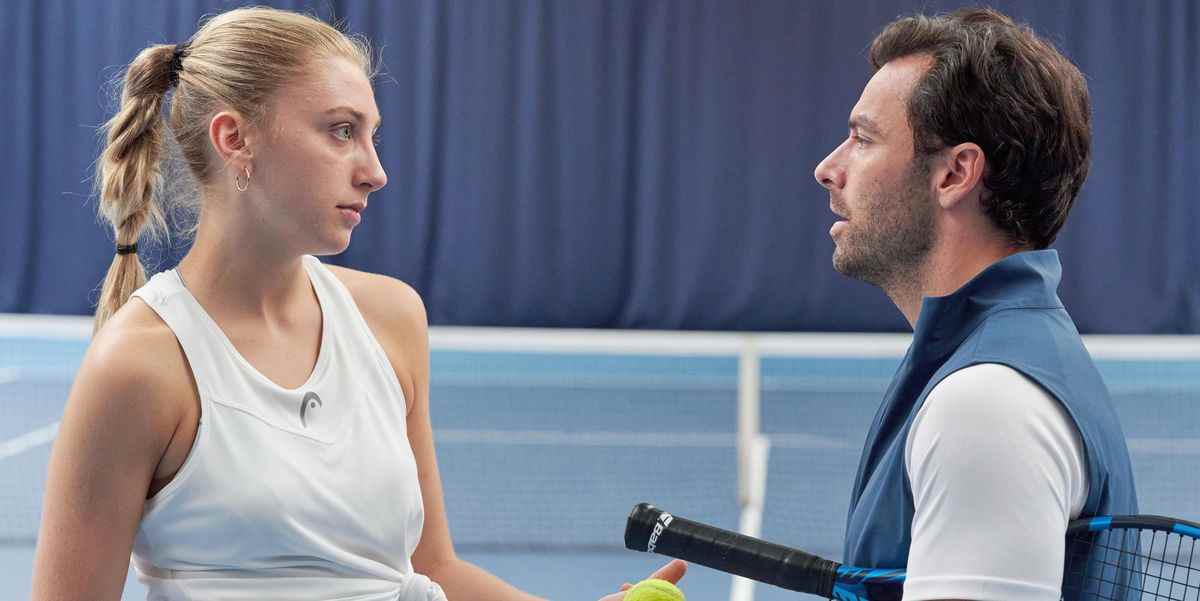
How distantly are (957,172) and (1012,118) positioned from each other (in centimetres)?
9

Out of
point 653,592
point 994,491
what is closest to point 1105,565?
point 994,491

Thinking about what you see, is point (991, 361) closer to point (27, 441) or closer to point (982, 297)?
point (982, 297)

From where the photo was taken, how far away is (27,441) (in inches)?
231

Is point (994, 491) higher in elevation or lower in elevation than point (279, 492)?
higher

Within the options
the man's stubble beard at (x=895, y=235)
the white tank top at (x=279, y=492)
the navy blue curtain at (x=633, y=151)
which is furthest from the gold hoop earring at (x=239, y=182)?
the navy blue curtain at (x=633, y=151)

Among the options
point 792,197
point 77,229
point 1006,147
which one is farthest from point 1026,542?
point 77,229

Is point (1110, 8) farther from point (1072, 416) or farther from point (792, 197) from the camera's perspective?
point (1072, 416)

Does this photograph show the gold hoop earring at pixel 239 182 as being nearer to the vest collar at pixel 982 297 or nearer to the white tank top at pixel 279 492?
the white tank top at pixel 279 492

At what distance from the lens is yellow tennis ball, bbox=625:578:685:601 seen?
168cm

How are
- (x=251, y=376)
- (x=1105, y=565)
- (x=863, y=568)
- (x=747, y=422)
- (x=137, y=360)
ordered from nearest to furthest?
(x=1105, y=565) < (x=863, y=568) < (x=137, y=360) < (x=251, y=376) < (x=747, y=422)

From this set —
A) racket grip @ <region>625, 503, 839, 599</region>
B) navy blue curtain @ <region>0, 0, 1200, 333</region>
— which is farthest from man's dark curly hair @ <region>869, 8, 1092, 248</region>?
navy blue curtain @ <region>0, 0, 1200, 333</region>

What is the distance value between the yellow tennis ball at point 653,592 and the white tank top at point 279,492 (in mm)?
290

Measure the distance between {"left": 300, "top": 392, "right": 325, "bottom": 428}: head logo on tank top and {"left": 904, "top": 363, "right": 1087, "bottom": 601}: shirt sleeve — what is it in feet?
2.70

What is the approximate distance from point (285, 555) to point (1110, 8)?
570cm
